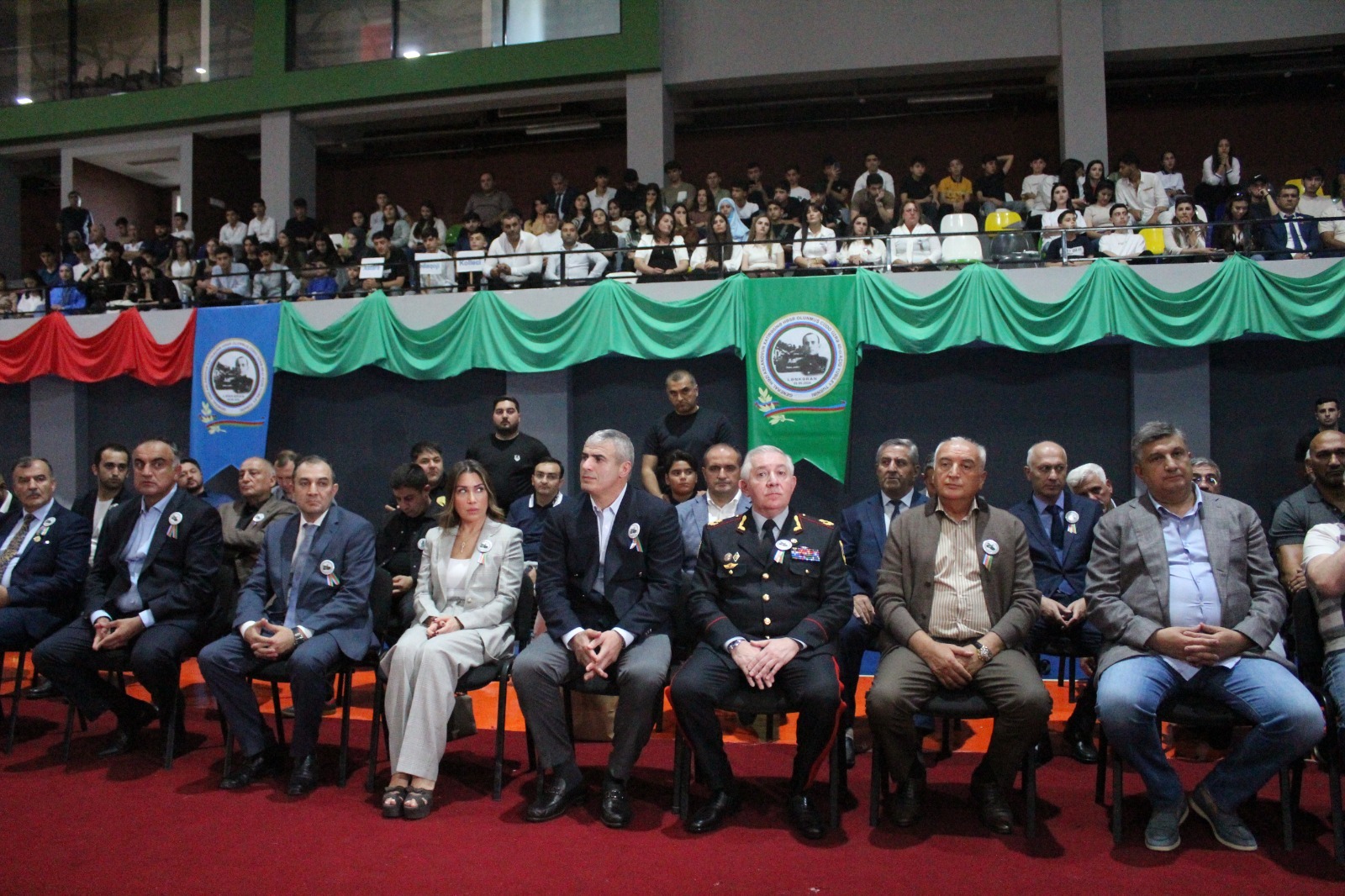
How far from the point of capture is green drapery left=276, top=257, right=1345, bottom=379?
23.0 ft

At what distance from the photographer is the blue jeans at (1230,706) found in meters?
3.20

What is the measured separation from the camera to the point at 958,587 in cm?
369

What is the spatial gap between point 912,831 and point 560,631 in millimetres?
1579

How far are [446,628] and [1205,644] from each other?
295 centimetres

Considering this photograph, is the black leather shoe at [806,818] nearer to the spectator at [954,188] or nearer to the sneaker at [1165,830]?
the sneaker at [1165,830]

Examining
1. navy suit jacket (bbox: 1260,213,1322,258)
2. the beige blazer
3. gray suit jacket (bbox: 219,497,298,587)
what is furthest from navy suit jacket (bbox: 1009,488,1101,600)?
gray suit jacket (bbox: 219,497,298,587)

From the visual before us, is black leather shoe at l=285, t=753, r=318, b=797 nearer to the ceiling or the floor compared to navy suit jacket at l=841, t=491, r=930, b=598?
nearer to the floor

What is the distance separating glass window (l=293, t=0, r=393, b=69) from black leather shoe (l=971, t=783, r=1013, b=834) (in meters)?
11.3

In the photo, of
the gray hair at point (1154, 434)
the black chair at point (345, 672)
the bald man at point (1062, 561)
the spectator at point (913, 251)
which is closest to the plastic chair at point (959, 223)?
the spectator at point (913, 251)

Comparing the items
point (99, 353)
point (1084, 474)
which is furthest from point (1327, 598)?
point (99, 353)

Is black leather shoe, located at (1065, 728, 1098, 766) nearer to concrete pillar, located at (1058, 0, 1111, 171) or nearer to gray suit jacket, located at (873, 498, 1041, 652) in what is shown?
gray suit jacket, located at (873, 498, 1041, 652)

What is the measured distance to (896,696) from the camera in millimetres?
3463

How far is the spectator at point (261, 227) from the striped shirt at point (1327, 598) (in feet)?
36.3

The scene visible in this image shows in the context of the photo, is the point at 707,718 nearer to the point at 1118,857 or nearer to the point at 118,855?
the point at 1118,857
